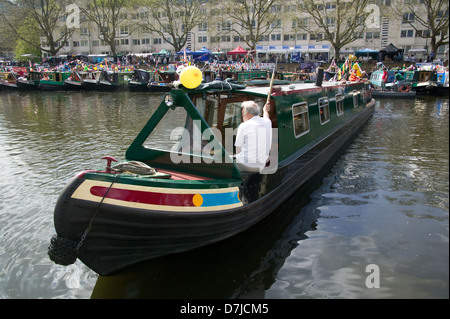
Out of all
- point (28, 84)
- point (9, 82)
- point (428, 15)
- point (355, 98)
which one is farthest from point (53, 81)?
point (428, 15)

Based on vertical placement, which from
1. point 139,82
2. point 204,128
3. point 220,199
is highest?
point 139,82

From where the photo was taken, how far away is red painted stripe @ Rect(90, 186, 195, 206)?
388cm

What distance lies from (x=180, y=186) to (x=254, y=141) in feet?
4.30

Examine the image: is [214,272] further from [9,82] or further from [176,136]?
[9,82]

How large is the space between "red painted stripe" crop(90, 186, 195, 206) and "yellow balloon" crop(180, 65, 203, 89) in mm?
1582

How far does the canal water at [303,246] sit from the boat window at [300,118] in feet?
4.39

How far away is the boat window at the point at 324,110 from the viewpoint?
28.0 ft

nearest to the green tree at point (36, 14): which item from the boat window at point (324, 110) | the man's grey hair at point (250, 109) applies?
the boat window at point (324, 110)

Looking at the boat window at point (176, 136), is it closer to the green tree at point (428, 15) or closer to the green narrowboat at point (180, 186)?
the green narrowboat at point (180, 186)

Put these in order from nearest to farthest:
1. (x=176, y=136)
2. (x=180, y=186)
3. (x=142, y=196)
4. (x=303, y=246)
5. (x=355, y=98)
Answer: (x=142, y=196) < (x=180, y=186) < (x=303, y=246) < (x=176, y=136) < (x=355, y=98)

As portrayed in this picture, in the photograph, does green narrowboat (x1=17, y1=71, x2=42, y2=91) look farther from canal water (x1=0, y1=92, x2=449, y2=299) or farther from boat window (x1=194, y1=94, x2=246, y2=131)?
boat window (x1=194, y1=94, x2=246, y2=131)

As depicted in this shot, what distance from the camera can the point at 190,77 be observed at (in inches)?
183
